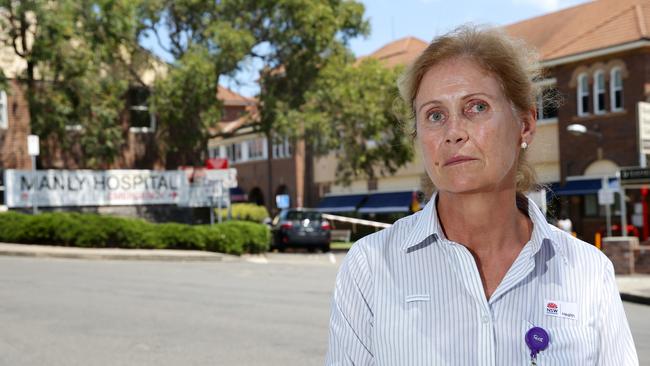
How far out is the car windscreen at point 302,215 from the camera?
32500 millimetres

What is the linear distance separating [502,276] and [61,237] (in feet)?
82.2

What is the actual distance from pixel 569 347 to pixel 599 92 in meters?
35.9

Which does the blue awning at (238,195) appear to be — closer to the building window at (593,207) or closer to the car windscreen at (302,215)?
the building window at (593,207)

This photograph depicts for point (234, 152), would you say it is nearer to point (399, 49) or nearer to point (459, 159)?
point (399, 49)

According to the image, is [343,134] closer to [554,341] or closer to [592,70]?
[592,70]

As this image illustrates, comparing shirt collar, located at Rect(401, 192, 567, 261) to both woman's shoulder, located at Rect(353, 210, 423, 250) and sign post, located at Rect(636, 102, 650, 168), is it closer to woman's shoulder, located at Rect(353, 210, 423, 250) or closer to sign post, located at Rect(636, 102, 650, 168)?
woman's shoulder, located at Rect(353, 210, 423, 250)

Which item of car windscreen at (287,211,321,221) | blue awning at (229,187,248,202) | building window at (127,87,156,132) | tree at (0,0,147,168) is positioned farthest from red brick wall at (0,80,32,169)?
blue awning at (229,187,248,202)

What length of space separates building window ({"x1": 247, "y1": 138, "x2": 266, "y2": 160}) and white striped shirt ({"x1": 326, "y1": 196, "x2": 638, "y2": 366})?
2409 inches

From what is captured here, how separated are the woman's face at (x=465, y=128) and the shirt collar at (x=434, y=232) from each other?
0.29 feet

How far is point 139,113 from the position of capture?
1480 inches

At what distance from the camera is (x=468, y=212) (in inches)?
91.5

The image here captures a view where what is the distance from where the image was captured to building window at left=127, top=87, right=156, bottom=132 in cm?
3712

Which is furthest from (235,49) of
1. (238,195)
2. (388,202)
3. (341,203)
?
(238,195)

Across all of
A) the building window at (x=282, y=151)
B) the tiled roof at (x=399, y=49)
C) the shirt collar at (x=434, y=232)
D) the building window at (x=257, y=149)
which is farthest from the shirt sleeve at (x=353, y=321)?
the building window at (x=257, y=149)
